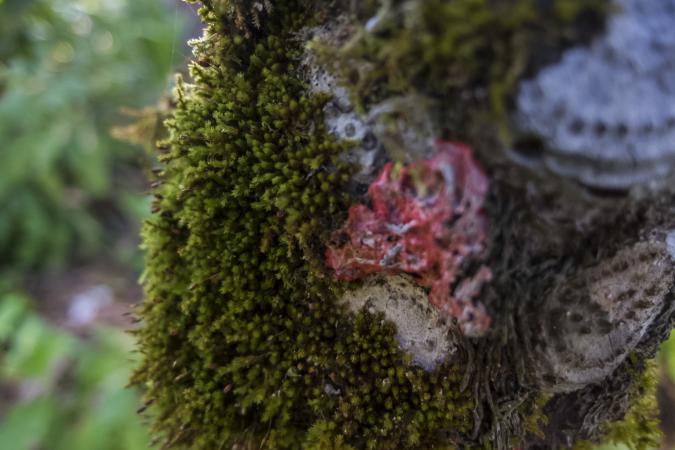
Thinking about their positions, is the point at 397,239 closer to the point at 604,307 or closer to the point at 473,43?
the point at 473,43

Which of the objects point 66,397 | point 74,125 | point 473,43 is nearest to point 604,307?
point 473,43

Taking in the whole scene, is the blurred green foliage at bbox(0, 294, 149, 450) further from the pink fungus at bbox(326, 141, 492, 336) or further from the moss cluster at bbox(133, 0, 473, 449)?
the pink fungus at bbox(326, 141, 492, 336)

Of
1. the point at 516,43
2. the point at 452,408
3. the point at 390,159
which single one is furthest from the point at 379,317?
the point at 516,43

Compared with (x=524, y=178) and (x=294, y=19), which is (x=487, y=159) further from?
(x=294, y=19)

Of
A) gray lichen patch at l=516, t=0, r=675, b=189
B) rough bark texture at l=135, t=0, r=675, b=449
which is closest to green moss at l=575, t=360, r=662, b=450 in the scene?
rough bark texture at l=135, t=0, r=675, b=449

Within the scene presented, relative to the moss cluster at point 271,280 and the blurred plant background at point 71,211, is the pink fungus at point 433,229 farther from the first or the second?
→ the blurred plant background at point 71,211

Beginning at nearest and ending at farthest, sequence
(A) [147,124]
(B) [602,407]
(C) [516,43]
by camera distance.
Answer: (C) [516,43] → (B) [602,407] → (A) [147,124]
